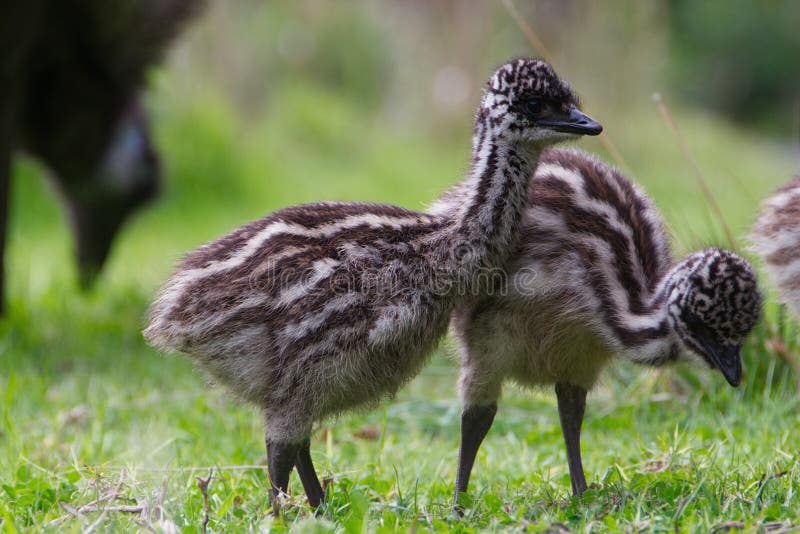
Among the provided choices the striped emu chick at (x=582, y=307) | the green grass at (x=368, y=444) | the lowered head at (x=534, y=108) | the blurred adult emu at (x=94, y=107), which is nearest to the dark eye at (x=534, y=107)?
the lowered head at (x=534, y=108)

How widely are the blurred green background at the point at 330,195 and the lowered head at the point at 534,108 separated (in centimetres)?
103

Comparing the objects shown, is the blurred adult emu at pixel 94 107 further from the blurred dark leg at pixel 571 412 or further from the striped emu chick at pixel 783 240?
the striped emu chick at pixel 783 240

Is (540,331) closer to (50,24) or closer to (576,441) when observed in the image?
(576,441)

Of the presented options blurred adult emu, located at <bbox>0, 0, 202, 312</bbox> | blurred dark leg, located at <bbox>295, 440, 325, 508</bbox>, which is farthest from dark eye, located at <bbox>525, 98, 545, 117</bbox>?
blurred adult emu, located at <bbox>0, 0, 202, 312</bbox>

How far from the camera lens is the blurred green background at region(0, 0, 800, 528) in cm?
460

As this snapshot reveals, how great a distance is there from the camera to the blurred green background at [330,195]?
15.1ft

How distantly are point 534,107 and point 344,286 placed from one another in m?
0.89

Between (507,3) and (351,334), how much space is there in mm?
2096

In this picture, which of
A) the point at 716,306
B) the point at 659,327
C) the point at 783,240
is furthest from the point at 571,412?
the point at 783,240

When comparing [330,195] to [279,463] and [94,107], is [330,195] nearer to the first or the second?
[94,107]

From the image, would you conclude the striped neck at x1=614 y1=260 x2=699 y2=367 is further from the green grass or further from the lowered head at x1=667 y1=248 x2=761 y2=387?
the green grass

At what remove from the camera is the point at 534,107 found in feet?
12.3

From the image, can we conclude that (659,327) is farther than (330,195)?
No

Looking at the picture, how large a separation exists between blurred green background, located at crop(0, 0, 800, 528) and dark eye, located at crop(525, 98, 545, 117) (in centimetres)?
109
